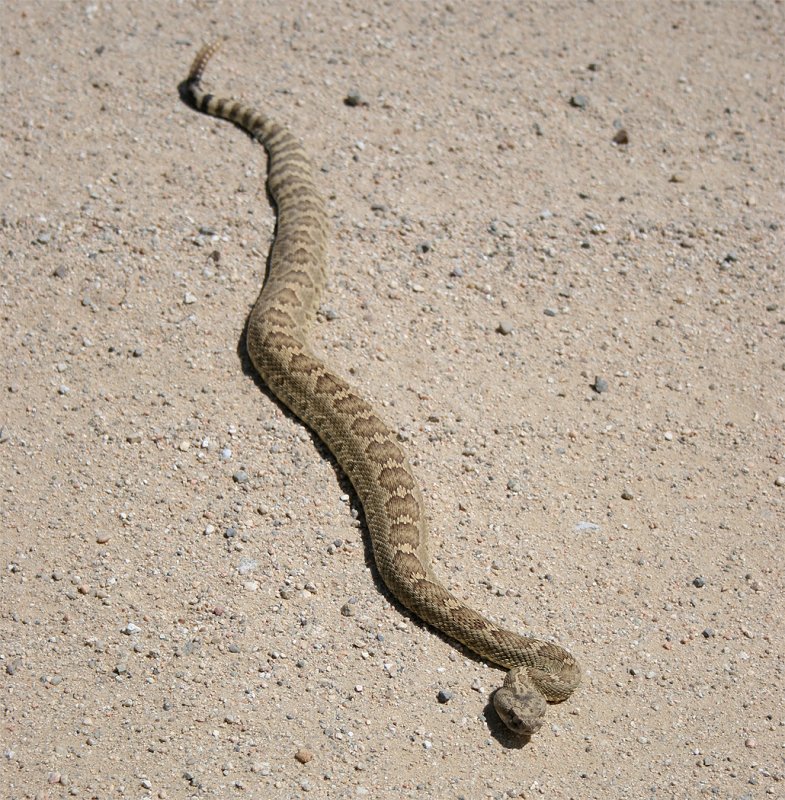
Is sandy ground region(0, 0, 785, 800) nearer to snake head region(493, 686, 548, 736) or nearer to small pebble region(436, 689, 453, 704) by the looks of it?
small pebble region(436, 689, 453, 704)

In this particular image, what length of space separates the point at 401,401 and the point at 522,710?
2590 mm

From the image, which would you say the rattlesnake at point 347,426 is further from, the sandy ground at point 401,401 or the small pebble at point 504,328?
the small pebble at point 504,328

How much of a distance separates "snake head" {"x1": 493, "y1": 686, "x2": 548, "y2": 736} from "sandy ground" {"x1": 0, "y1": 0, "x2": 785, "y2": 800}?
0.14 metres

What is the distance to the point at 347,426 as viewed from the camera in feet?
22.6

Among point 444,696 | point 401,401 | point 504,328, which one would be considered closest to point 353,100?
point 504,328

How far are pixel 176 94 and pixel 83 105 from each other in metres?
0.85

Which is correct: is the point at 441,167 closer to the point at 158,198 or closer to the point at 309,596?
the point at 158,198

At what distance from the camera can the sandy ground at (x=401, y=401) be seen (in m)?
5.61

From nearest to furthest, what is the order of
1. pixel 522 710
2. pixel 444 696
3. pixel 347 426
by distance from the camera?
1. pixel 522 710
2. pixel 444 696
3. pixel 347 426

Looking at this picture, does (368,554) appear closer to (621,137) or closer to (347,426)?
(347,426)

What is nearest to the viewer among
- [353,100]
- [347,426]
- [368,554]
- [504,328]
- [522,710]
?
[522,710]

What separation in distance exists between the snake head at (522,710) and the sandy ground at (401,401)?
0.47 ft

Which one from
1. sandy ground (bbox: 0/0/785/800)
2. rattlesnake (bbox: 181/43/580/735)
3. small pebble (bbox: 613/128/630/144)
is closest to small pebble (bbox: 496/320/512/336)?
sandy ground (bbox: 0/0/785/800)

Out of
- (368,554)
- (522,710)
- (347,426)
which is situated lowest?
(368,554)
